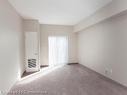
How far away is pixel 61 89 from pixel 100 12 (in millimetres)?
2772

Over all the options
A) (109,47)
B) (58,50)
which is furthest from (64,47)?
(109,47)

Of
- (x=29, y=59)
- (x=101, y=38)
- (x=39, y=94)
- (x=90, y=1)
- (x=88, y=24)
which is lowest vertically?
(x=39, y=94)

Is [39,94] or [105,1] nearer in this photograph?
[39,94]

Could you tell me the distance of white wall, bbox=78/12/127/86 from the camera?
9.45ft

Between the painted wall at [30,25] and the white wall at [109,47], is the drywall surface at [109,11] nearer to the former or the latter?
the white wall at [109,47]

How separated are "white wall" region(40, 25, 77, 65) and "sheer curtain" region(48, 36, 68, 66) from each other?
9.5 inches

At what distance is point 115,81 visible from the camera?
3197mm

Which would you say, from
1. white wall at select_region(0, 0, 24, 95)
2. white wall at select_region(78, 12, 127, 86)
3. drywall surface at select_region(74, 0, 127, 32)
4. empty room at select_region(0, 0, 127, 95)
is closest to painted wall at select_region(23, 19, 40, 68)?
empty room at select_region(0, 0, 127, 95)

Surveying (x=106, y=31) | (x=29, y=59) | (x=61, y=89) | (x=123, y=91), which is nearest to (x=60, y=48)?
(x=29, y=59)

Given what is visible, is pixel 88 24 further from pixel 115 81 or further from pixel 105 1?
pixel 115 81

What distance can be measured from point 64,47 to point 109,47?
310 centimetres

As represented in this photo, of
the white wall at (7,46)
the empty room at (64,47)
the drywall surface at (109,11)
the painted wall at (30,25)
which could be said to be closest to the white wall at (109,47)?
the empty room at (64,47)

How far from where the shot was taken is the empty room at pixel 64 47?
8.60 ft

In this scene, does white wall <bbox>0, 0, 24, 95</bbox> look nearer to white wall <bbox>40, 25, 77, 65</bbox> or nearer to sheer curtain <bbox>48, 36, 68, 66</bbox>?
white wall <bbox>40, 25, 77, 65</bbox>
